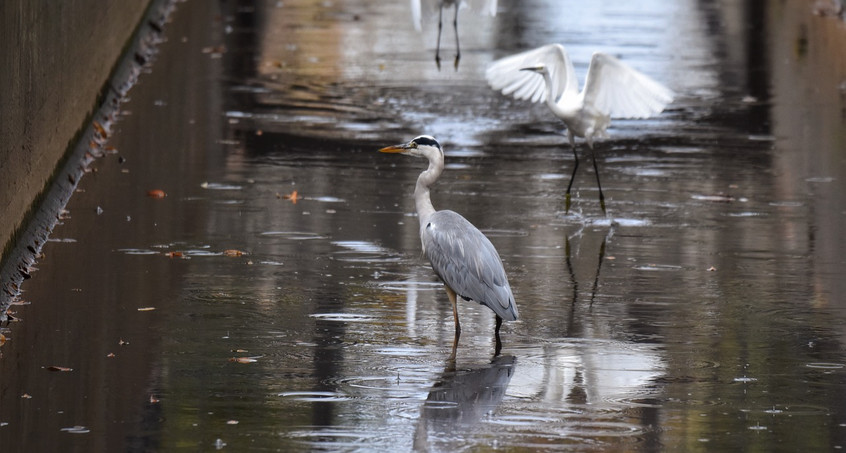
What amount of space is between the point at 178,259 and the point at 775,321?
3692 millimetres

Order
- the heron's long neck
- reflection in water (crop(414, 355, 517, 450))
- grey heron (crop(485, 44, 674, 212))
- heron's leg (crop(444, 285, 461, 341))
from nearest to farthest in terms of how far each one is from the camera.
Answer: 1. reflection in water (crop(414, 355, 517, 450))
2. heron's leg (crop(444, 285, 461, 341))
3. the heron's long neck
4. grey heron (crop(485, 44, 674, 212))

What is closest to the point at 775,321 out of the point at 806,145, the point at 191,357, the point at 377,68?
the point at 191,357

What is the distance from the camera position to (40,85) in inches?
446

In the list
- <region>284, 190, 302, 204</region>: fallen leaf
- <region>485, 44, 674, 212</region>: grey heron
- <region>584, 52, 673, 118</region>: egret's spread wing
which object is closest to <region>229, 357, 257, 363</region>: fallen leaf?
<region>284, 190, 302, 204</region>: fallen leaf

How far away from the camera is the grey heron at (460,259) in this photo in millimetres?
8625

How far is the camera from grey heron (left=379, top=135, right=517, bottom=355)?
28.3 feet

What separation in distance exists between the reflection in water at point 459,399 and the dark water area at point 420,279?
0.7 inches

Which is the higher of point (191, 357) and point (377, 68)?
point (191, 357)

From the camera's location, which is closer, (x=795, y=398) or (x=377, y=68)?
(x=795, y=398)

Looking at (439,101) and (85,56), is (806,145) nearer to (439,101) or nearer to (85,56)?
(439,101)

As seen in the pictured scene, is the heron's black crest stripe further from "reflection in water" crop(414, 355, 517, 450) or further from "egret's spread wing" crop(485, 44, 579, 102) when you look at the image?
"egret's spread wing" crop(485, 44, 579, 102)

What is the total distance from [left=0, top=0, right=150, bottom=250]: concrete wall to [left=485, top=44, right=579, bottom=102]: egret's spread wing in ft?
11.3

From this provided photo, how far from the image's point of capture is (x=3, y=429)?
6.95m

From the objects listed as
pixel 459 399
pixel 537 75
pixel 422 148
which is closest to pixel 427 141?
pixel 422 148
